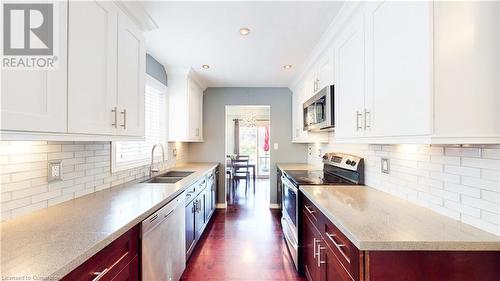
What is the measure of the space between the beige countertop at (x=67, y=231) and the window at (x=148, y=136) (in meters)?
0.57

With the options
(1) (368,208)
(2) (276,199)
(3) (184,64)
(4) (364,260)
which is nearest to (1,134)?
(4) (364,260)

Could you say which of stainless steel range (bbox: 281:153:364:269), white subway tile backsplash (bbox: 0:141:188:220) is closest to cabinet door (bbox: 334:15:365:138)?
stainless steel range (bbox: 281:153:364:269)

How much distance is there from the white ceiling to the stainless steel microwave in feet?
1.84

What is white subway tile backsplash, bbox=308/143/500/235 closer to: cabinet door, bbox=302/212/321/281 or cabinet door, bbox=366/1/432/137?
cabinet door, bbox=366/1/432/137

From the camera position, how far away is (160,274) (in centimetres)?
170

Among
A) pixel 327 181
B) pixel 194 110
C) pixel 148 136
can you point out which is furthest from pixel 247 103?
pixel 327 181

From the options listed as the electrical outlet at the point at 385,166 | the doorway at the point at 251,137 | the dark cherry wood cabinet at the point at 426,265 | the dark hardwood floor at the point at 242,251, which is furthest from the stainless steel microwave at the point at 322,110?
the doorway at the point at 251,137

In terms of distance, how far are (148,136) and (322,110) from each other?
206 cm

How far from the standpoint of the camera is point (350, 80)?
1786 millimetres

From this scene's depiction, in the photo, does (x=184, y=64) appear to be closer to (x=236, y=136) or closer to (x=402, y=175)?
(x=402, y=175)

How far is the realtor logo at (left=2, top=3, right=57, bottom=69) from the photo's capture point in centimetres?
96

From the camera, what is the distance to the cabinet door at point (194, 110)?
3.70 m

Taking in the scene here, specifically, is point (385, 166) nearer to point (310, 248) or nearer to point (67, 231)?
point (310, 248)

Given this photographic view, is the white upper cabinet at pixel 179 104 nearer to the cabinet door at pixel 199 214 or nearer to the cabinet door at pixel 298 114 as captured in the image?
the cabinet door at pixel 199 214
